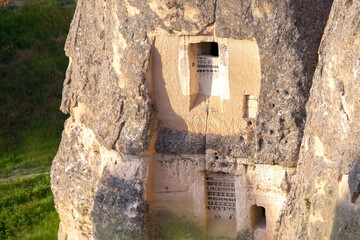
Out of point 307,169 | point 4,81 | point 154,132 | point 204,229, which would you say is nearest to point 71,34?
→ point 154,132

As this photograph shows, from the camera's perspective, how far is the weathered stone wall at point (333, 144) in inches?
268

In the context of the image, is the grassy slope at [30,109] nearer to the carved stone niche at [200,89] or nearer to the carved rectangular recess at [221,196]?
the carved rectangular recess at [221,196]

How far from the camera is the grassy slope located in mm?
12156

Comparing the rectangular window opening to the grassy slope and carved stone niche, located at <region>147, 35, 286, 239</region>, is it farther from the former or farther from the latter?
the grassy slope

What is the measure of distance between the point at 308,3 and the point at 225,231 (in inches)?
100

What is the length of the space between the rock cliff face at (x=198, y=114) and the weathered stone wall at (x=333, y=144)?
0.09 ft

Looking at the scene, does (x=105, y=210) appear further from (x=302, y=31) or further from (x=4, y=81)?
(x=4, y=81)

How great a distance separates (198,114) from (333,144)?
207cm

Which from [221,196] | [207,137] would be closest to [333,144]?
[207,137]

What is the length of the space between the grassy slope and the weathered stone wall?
469 cm

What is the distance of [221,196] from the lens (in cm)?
919

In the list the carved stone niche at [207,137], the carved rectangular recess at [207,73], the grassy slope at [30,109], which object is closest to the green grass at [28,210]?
the grassy slope at [30,109]

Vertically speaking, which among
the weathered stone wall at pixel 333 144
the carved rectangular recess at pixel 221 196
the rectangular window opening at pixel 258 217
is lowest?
the rectangular window opening at pixel 258 217

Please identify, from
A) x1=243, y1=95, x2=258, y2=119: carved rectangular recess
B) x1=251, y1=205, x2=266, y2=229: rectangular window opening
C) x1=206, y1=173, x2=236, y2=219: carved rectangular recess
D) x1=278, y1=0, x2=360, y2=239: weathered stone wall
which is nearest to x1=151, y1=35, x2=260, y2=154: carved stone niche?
x1=243, y1=95, x2=258, y2=119: carved rectangular recess
